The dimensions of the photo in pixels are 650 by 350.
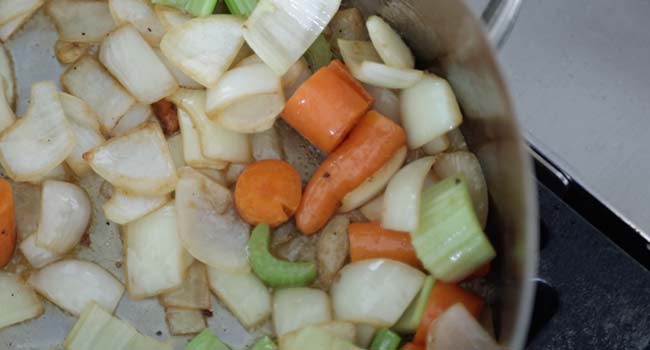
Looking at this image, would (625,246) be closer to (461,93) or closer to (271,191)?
(461,93)

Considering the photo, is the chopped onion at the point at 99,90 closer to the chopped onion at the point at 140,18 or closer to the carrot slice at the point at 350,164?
the chopped onion at the point at 140,18

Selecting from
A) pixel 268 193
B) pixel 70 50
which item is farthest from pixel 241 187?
pixel 70 50

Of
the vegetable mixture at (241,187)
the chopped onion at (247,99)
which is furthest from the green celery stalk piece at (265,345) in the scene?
A: the chopped onion at (247,99)

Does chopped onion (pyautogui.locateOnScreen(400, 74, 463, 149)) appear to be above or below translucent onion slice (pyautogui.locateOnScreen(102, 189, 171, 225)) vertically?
above

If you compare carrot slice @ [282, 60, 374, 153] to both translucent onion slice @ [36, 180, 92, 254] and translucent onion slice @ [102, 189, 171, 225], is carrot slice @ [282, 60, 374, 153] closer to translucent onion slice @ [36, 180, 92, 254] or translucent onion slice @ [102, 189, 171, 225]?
translucent onion slice @ [102, 189, 171, 225]

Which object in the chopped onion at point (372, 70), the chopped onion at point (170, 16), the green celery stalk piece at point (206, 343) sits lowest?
the green celery stalk piece at point (206, 343)

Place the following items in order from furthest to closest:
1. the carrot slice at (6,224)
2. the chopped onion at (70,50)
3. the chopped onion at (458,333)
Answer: the chopped onion at (70,50), the carrot slice at (6,224), the chopped onion at (458,333)

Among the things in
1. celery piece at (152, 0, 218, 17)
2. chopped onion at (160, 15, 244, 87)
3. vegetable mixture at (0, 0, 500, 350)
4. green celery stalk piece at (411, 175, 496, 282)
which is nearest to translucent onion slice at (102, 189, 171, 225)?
vegetable mixture at (0, 0, 500, 350)

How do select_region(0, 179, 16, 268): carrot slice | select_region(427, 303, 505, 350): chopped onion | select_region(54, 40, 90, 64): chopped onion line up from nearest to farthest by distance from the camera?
select_region(427, 303, 505, 350): chopped onion → select_region(0, 179, 16, 268): carrot slice → select_region(54, 40, 90, 64): chopped onion

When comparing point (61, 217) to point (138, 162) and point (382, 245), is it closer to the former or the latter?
point (138, 162)
